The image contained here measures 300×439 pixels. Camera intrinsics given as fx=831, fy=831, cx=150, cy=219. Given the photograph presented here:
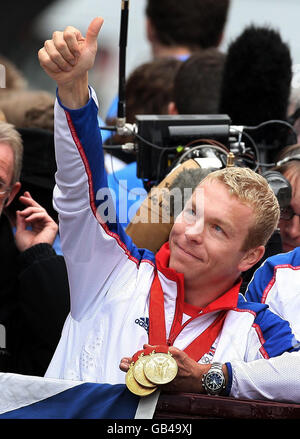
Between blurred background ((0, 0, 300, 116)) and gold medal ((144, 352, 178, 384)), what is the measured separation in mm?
3157

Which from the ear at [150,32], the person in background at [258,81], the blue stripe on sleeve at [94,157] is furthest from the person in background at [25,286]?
the ear at [150,32]

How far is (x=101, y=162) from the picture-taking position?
6.97 ft

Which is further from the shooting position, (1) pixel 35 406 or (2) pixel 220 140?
(2) pixel 220 140

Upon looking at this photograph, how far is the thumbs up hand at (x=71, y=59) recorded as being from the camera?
6.16 feet

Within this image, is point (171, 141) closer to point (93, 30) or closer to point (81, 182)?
point (81, 182)

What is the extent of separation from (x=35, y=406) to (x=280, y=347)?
0.64 meters

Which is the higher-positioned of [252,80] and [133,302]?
[252,80]

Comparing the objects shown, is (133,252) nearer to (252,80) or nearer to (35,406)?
(35,406)

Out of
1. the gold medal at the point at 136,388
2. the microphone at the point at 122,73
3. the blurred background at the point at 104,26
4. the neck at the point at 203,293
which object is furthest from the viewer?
the blurred background at the point at 104,26

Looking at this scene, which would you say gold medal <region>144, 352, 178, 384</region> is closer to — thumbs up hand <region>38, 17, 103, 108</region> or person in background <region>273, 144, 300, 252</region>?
thumbs up hand <region>38, 17, 103, 108</region>

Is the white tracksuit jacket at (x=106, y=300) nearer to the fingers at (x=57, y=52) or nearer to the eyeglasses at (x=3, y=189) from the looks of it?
the fingers at (x=57, y=52)

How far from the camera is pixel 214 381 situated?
6.48 ft

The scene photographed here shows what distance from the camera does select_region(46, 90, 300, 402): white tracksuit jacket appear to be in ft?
6.73

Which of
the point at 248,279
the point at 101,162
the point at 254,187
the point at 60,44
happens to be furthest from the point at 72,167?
the point at 248,279
